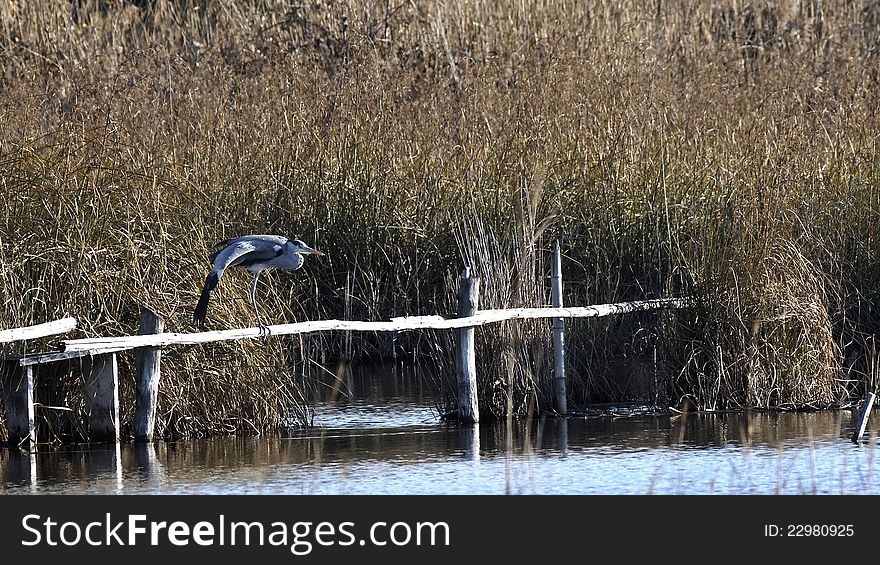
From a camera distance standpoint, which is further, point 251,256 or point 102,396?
point 102,396

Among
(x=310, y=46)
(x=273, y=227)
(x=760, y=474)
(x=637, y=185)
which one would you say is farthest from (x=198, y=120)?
(x=760, y=474)

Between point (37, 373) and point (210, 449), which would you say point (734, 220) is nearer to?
point (210, 449)

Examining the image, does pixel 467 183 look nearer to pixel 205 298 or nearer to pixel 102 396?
pixel 205 298

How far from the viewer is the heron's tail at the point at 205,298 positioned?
8823 millimetres

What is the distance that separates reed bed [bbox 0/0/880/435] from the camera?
9.66 meters

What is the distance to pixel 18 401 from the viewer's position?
8969 mm

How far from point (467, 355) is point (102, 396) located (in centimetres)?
215

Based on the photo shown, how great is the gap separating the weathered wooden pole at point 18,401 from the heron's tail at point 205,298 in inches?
36.4

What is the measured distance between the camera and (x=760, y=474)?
27.0ft

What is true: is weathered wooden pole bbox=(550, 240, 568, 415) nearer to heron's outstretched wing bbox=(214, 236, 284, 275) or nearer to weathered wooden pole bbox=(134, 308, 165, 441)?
heron's outstretched wing bbox=(214, 236, 284, 275)

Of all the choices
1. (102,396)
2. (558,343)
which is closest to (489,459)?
(558,343)

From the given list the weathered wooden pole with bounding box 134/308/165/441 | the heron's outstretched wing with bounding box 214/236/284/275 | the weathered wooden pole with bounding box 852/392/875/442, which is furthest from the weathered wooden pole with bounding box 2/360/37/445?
the weathered wooden pole with bounding box 852/392/875/442

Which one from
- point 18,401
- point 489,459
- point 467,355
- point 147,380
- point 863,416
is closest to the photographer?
point 863,416

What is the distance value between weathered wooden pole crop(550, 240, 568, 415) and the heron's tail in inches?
89.4
